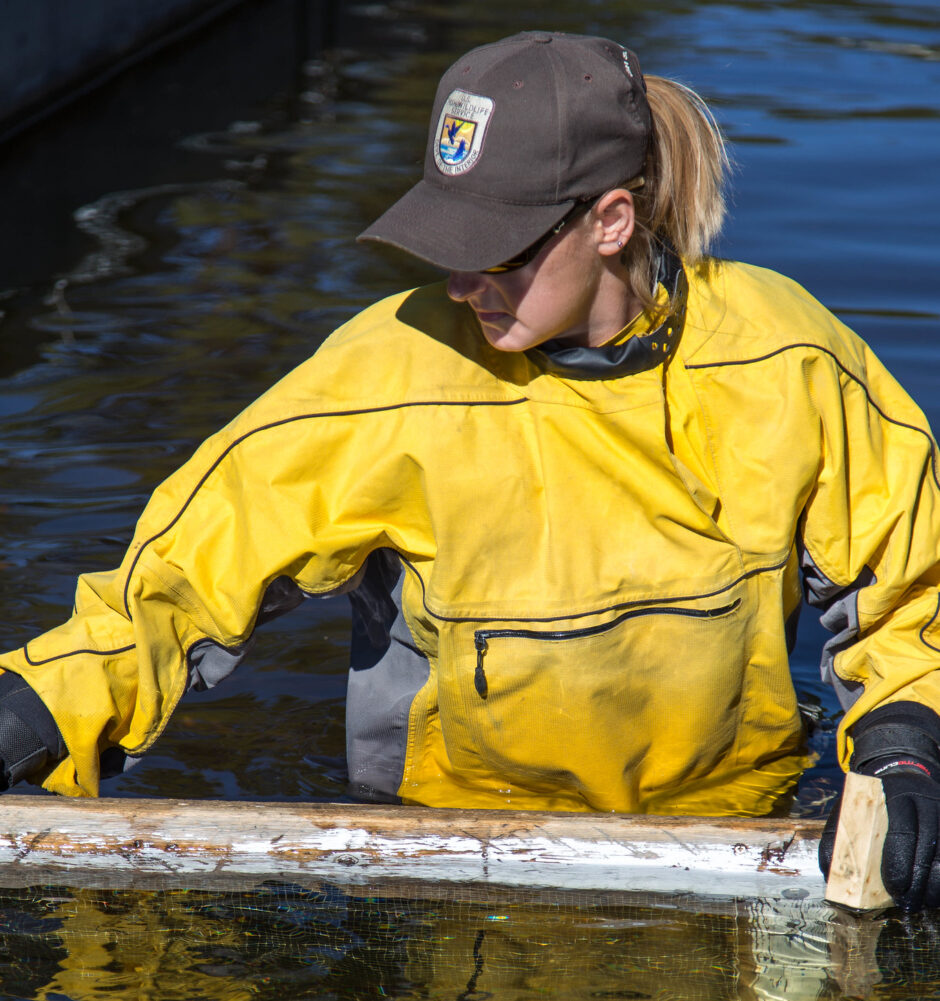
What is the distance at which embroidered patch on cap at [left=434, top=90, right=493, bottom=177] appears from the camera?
1.96m

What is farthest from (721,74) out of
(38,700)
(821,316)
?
(38,700)

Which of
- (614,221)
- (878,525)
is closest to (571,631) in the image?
(878,525)

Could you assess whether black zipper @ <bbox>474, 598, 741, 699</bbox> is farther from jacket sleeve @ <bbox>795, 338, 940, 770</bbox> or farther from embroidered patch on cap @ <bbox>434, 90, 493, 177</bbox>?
embroidered patch on cap @ <bbox>434, 90, 493, 177</bbox>

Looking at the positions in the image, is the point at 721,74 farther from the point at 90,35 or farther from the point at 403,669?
the point at 403,669

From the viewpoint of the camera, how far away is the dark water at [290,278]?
2.27m

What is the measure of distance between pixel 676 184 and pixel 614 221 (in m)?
0.14

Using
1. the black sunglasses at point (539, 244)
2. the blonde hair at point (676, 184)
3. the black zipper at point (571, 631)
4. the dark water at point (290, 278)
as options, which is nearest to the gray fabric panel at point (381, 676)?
the black zipper at point (571, 631)

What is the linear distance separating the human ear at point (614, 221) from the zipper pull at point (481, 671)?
25.6 inches

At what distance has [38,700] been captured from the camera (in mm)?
2129

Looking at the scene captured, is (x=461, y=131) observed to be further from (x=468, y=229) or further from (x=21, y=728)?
(x=21, y=728)

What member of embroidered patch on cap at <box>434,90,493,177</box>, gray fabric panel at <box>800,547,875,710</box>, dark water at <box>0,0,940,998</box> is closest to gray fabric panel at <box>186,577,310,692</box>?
dark water at <box>0,0,940,998</box>

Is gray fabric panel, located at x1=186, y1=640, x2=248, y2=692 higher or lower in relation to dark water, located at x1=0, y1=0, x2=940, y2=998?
higher

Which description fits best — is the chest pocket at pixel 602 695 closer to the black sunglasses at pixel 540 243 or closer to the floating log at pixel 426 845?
the floating log at pixel 426 845

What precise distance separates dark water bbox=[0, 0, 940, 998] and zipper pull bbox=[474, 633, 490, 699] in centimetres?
39
